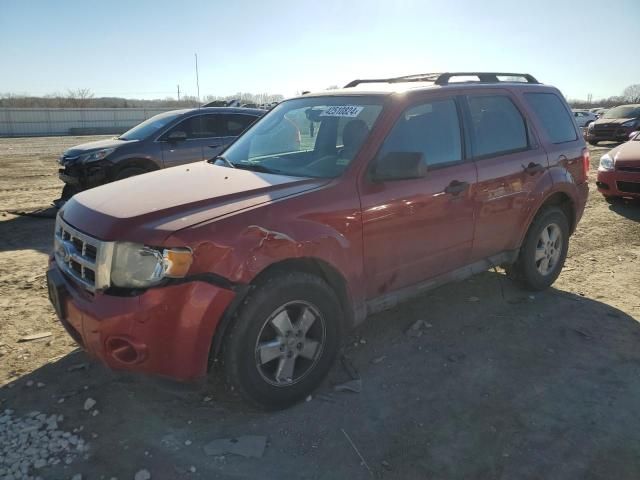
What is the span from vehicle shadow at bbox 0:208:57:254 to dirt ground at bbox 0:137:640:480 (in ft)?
5.91

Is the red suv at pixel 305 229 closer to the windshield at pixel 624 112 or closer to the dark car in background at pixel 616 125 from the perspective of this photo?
the dark car in background at pixel 616 125

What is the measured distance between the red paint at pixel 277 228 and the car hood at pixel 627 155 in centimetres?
469

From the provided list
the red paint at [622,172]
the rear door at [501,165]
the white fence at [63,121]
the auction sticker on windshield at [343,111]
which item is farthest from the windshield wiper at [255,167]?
the white fence at [63,121]

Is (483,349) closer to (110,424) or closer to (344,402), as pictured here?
(344,402)

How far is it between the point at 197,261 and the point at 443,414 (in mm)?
1749

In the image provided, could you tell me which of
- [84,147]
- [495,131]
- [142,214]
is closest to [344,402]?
[142,214]

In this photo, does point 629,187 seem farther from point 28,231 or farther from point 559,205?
Result: point 28,231

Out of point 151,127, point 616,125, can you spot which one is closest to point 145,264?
point 151,127

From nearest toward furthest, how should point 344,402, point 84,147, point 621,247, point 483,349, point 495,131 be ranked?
point 344,402 < point 483,349 < point 495,131 < point 621,247 < point 84,147

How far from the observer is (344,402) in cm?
318

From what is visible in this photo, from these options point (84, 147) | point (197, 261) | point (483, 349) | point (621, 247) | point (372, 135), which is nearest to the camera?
point (197, 261)

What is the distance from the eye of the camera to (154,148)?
27.9ft

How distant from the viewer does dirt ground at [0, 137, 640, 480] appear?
8.64 feet

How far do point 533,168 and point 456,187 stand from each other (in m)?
1.15
